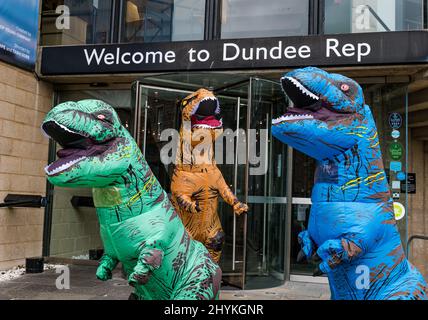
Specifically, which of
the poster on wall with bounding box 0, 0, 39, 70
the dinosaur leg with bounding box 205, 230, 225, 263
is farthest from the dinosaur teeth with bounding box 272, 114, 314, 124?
the poster on wall with bounding box 0, 0, 39, 70

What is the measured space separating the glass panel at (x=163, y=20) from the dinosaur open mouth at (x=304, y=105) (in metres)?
4.68

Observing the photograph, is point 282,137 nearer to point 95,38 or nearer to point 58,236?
point 95,38

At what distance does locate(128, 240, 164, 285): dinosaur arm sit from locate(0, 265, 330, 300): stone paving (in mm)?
2864

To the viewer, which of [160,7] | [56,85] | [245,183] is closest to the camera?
[245,183]

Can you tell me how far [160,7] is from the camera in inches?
301

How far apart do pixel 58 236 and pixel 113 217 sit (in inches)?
230

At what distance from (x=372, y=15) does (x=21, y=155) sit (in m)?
5.84

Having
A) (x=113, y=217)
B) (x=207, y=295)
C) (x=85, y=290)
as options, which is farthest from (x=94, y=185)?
(x=85, y=290)

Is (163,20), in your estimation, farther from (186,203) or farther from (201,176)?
(186,203)

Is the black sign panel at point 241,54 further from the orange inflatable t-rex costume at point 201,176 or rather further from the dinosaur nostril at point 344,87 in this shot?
the dinosaur nostril at point 344,87

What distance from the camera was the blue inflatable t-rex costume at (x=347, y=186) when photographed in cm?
282

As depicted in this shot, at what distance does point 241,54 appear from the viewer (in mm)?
6707

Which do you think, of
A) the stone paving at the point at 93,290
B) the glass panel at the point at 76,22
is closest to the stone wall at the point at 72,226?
the stone paving at the point at 93,290

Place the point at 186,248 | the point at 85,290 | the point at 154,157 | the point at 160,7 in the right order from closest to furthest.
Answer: the point at 186,248
the point at 85,290
the point at 154,157
the point at 160,7
